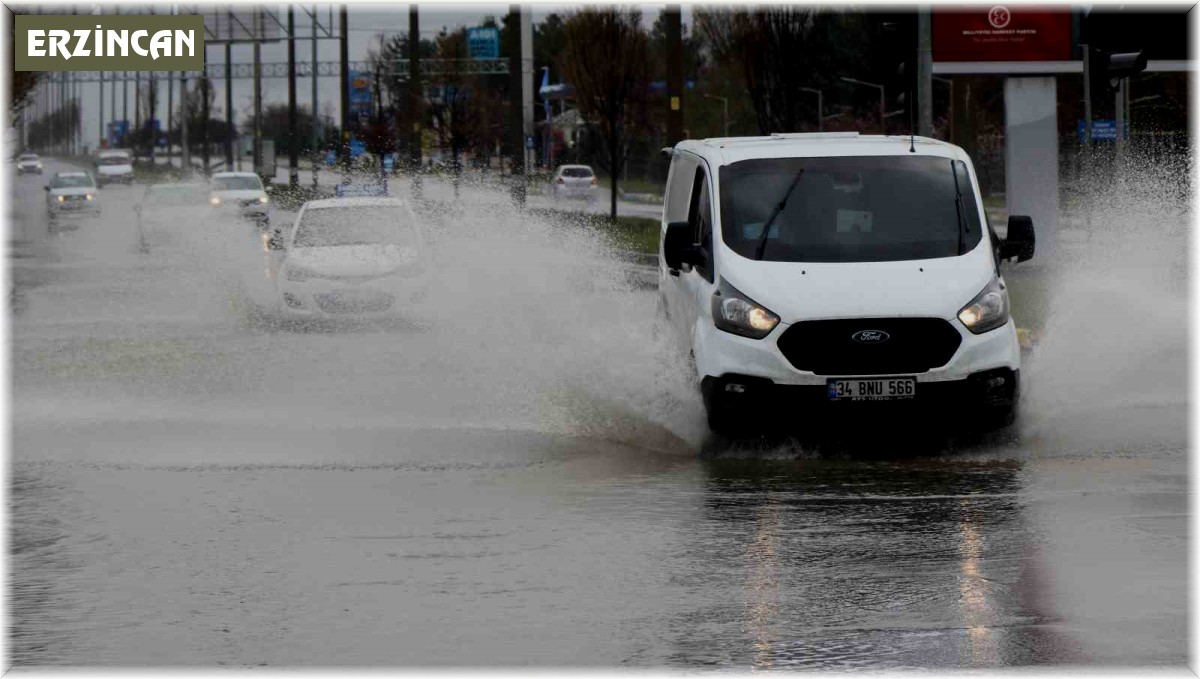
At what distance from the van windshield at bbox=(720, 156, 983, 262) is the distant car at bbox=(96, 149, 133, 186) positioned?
81919 mm

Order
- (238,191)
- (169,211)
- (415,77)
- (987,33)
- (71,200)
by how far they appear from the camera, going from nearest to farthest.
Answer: (987,33), (169,211), (415,77), (238,191), (71,200)

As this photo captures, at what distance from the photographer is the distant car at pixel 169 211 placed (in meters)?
43.2

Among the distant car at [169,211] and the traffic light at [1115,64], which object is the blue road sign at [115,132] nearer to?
the distant car at [169,211]

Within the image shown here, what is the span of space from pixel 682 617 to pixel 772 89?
3613cm

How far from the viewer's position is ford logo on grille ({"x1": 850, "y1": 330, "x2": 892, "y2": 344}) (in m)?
11.7

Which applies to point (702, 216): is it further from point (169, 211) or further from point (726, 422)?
point (169, 211)

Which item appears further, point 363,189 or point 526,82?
point 526,82

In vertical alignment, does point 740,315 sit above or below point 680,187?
below

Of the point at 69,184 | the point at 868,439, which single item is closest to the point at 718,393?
the point at 868,439

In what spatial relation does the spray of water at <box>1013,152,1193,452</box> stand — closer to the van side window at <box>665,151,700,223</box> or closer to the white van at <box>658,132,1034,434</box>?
the white van at <box>658,132,1034,434</box>

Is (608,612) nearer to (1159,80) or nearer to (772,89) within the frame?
(772,89)

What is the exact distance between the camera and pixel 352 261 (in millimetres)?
21672

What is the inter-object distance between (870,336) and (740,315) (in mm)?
787

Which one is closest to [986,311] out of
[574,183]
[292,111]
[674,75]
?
[674,75]
